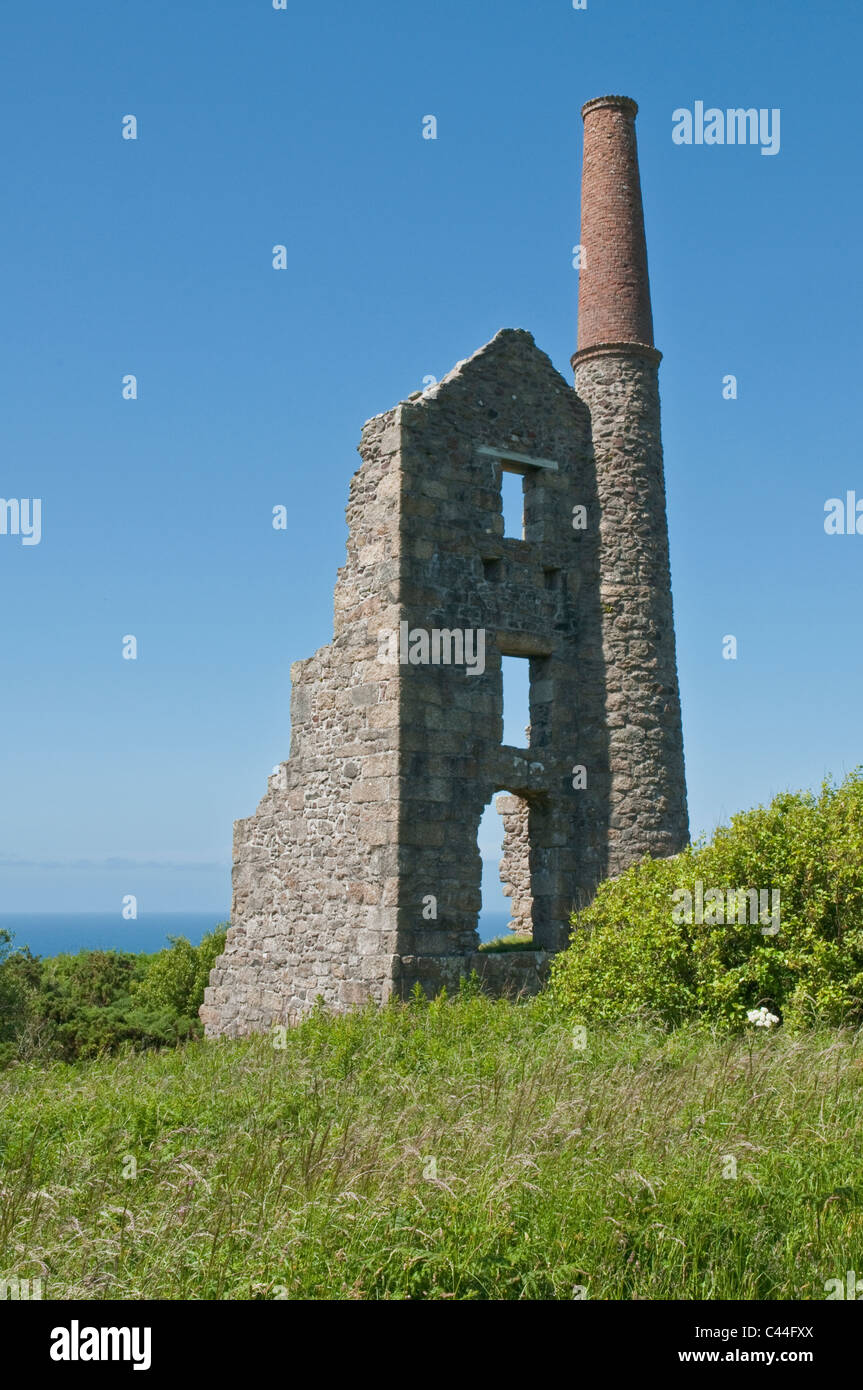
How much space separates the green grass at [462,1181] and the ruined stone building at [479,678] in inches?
215

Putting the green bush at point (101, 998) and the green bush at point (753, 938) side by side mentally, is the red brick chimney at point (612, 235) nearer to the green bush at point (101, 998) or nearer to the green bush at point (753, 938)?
the green bush at point (753, 938)

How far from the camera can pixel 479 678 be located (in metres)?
15.3

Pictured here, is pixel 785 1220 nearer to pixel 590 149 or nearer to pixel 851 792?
pixel 851 792

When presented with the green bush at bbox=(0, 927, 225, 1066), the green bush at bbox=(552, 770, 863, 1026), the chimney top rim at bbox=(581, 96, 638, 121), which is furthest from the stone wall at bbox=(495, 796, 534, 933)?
the chimney top rim at bbox=(581, 96, 638, 121)

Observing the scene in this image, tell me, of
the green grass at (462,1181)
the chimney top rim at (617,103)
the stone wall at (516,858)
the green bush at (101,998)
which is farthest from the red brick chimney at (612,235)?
the green bush at (101,998)

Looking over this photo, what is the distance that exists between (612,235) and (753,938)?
1148 centimetres

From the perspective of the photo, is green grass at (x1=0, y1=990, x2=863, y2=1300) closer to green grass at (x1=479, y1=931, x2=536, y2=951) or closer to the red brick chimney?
green grass at (x1=479, y1=931, x2=536, y2=951)

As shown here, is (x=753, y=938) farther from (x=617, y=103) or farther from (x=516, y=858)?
(x=617, y=103)

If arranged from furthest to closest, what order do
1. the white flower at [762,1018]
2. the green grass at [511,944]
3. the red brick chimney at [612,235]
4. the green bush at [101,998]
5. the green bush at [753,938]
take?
the green bush at [101,998] < the red brick chimney at [612,235] < the green grass at [511,944] < the green bush at [753,938] < the white flower at [762,1018]

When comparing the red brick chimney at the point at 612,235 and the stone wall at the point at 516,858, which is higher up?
the red brick chimney at the point at 612,235

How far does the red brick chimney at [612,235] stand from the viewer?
17.4 meters

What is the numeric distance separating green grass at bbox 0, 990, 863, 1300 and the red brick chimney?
1164 centimetres

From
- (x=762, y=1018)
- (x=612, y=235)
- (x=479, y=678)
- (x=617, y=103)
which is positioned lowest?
(x=762, y=1018)

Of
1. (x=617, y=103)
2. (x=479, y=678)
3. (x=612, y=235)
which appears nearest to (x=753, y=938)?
(x=479, y=678)
